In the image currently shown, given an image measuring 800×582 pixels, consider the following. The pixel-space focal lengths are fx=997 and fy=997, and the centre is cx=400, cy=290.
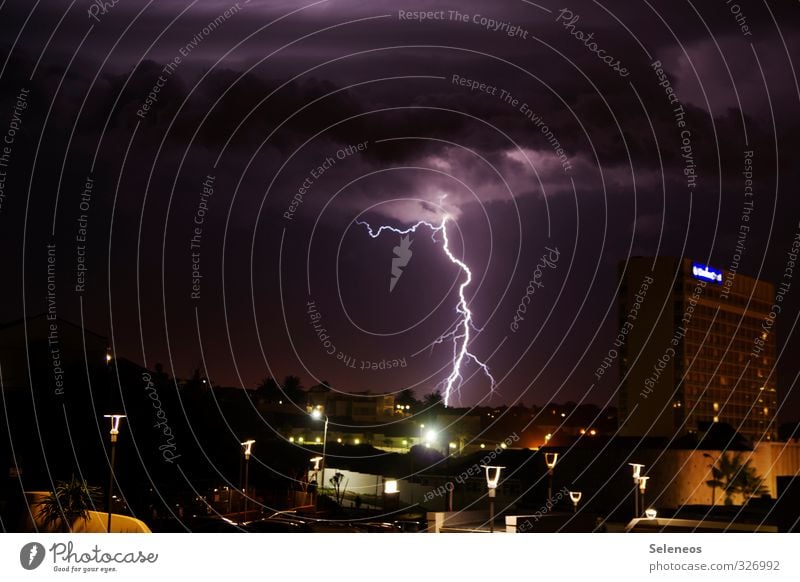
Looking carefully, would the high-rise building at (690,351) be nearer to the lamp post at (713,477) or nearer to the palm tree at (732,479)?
the palm tree at (732,479)

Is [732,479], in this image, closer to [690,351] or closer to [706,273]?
[690,351]

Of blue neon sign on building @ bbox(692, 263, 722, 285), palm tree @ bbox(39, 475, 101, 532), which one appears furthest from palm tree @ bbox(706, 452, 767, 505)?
blue neon sign on building @ bbox(692, 263, 722, 285)

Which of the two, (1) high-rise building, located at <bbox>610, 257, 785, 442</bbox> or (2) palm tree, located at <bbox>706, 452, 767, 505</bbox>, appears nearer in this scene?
(2) palm tree, located at <bbox>706, 452, 767, 505</bbox>

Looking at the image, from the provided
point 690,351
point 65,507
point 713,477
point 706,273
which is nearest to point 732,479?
point 713,477

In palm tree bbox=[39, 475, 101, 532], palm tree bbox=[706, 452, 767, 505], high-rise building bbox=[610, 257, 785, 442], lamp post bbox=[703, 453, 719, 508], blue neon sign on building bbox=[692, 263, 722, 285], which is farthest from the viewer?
blue neon sign on building bbox=[692, 263, 722, 285]

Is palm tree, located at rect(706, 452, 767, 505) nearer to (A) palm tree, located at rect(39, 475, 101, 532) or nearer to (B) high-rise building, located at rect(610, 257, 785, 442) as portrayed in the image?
(B) high-rise building, located at rect(610, 257, 785, 442)
